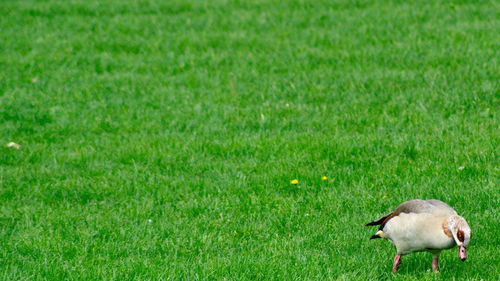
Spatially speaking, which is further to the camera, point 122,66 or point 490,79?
point 122,66

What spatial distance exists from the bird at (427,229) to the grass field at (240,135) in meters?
0.31

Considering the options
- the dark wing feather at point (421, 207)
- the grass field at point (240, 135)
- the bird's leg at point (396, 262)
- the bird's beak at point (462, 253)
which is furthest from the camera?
the grass field at point (240, 135)

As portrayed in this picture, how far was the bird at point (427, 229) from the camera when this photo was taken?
4.92 m

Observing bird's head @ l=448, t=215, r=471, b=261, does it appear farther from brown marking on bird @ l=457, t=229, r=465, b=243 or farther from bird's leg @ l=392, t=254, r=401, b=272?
bird's leg @ l=392, t=254, r=401, b=272

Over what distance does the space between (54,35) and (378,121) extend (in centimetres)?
696

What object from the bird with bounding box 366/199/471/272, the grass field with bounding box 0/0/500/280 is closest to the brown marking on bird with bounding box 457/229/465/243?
the bird with bounding box 366/199/471/272

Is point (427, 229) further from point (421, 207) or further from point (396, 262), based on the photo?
point (396, 262)

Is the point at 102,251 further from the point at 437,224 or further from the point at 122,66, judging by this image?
the point at 122,66

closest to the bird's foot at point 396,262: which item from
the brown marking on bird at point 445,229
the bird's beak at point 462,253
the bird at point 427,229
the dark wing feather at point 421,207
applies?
the bird at point 427,229

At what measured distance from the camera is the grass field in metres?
6.20

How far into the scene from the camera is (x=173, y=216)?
23.1 ft

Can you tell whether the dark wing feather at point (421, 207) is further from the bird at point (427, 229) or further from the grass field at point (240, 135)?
the grass field at point (240, 135)

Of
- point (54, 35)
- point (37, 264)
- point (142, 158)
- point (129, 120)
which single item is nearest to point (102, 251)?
point (37, 264)

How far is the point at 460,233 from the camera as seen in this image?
4871 mm
